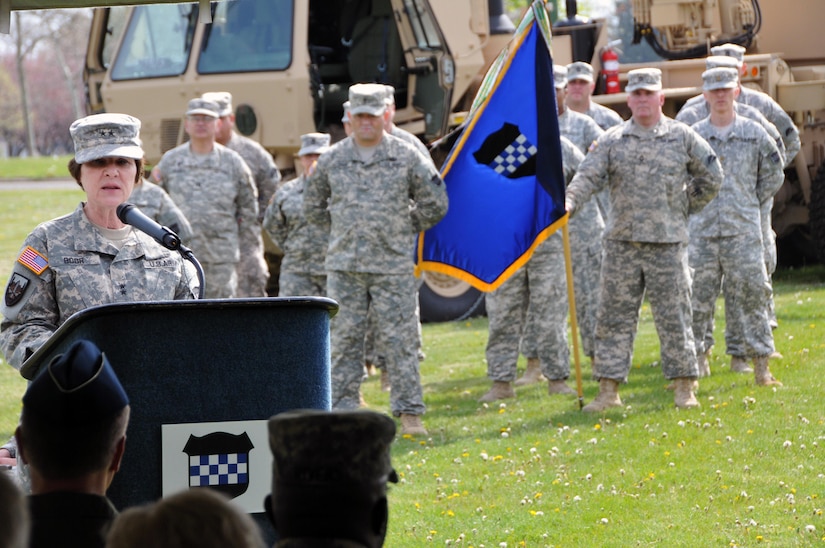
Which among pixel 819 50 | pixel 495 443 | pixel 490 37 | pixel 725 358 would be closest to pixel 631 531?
pixel 495 443

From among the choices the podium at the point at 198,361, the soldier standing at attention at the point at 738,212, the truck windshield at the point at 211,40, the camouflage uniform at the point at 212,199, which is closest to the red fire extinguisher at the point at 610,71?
the truck windshield at the point at 211,40

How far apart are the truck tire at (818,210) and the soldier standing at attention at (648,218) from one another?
4475 mm

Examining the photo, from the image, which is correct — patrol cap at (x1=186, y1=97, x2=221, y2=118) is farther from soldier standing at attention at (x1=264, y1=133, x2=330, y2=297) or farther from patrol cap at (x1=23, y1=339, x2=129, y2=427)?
patrol cap at (x1=23, y1=339, x2=129, y2=427)

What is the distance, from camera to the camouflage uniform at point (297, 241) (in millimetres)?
10336

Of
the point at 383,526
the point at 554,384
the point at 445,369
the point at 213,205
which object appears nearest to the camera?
the point at 383,526

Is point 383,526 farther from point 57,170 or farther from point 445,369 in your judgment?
point 57,170

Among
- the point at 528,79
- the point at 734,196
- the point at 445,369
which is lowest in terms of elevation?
the point at 445,369

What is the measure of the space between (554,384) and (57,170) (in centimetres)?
2617

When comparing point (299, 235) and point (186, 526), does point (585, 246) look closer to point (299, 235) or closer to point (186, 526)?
point (299, 235)

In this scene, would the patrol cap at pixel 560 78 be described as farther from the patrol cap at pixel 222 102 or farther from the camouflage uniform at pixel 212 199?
the patrol cap at pixel 222 102

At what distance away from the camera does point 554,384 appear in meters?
9.79

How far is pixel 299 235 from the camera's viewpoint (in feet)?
34.1

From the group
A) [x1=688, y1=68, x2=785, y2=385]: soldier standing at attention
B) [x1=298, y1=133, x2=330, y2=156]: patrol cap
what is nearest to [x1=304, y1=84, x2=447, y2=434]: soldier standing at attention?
[x1=298, y1=133, x2=330, y2=156]: patrol cap

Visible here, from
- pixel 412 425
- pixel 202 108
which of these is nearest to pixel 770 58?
pixel 202 108
